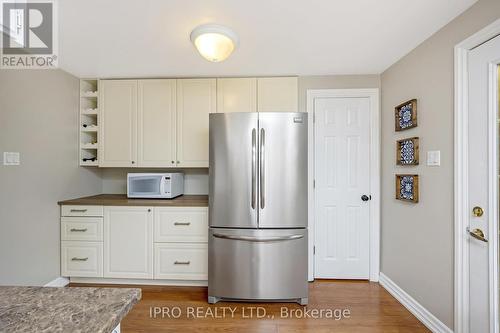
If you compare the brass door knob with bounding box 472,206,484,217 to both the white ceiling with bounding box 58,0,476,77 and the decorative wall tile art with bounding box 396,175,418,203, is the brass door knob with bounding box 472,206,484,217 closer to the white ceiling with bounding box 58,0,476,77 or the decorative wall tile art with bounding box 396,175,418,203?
the decorative wall tile art with bounding box 396,175,418,203

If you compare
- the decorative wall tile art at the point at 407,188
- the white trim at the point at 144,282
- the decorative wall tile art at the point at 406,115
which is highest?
the decorative wall tile art at the point at 406,115

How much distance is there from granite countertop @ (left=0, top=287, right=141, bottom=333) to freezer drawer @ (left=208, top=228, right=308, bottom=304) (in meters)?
1.45

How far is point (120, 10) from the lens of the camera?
A: 1613mm

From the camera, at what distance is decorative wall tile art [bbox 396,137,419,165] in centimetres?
203

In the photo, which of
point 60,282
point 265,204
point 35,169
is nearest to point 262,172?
point 265,204

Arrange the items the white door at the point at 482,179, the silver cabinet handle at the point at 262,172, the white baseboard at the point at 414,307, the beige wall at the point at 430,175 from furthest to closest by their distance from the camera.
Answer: the silver cabinet handle at the point at 262,172 < the white baseboard at the point at 414,307 < the beige wall at the point at 430,175 < the white door at the point at 482,179

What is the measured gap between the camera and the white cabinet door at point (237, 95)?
2.70 meters

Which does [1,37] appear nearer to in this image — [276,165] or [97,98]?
[97,98]

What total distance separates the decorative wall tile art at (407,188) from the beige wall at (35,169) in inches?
133

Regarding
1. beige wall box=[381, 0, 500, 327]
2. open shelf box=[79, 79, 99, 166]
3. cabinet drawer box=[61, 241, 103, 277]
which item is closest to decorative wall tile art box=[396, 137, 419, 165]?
beige wall box=[381, 0, 500, 327]

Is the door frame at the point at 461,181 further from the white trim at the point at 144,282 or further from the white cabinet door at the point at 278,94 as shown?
the white trim at the point at 144,282

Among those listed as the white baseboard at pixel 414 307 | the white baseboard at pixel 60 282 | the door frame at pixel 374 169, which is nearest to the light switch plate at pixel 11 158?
the white baseboard at pixel 60 282

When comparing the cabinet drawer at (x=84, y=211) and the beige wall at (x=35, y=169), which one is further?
the cabinet drawer at (x=84, y=211)

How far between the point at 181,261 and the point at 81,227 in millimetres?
1106
